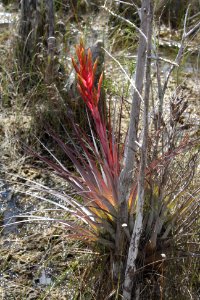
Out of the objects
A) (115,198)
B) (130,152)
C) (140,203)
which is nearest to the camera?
(140,203)

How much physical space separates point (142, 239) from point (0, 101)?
6.19ft

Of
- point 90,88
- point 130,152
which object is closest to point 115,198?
point 130,152

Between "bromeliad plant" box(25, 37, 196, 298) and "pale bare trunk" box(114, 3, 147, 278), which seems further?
"bromeliad plant" box(25, 37, 196, 298)

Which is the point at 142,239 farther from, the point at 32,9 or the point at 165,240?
the point at 32,9

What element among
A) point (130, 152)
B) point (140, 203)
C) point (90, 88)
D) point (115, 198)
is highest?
point (90, 88)

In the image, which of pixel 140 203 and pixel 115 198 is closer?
pixel 140 203

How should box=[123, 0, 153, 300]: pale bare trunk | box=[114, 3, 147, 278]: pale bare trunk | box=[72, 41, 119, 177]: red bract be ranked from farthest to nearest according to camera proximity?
box=[72, 41, 119, 177]: red bract → box=[114, 3, 147, 278]: pale bare trunk → box=[123, 0, 153, 300]: pale bare trunk

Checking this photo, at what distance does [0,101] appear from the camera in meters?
4.00

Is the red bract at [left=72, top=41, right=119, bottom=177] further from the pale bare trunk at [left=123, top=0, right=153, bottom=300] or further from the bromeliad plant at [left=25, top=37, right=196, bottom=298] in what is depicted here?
the pale bare trunk at [left=123, top=0, right=153, bottom=300]

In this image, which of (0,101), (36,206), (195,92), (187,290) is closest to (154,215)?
(187,290)

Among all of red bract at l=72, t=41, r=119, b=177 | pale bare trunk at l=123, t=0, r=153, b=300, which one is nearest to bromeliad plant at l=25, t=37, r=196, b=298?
red bract at l=72, t=41, r=119, b=177

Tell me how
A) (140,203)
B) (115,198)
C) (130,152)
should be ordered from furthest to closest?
(115,198) < (130,152) < (140,203)

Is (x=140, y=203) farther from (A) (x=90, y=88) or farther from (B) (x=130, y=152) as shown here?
(A) (x=90, y=88)

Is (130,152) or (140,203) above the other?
(130,152)
